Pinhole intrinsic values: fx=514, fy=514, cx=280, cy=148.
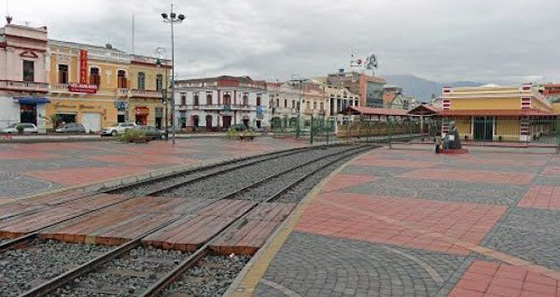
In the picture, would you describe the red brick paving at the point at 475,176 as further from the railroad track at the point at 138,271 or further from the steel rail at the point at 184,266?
the railroad track at the point at 138,271

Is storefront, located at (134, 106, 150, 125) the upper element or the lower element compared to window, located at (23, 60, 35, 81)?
lower

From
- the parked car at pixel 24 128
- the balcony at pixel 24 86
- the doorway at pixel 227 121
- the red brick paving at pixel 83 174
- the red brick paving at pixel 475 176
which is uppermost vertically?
the balcony at pixel 24 86

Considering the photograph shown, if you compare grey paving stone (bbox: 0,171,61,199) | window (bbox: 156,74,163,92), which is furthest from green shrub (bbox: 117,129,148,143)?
window (bbox: 156,74,163,92)

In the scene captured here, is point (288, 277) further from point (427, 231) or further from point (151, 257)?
point (427, 231)

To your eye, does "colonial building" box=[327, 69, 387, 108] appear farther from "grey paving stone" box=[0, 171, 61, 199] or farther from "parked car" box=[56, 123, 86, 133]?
"grey paving stone" box=[0, 171, 61, 199]

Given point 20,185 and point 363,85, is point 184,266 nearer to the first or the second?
point 20,185

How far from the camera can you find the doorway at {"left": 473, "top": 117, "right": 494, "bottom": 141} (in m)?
39.4

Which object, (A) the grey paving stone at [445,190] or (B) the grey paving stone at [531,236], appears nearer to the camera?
(B) the grey paving stone at [531,236]

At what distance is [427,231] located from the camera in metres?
7.66

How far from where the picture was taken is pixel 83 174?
1512cm

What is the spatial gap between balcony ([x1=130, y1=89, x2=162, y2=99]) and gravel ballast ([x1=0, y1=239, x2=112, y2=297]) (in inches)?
1965

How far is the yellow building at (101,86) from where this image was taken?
48.5m

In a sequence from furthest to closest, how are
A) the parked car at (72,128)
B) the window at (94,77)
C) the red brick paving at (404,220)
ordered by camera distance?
the window at (94,77) < the parked car at (72,128) < the red brick paving at (404,220)

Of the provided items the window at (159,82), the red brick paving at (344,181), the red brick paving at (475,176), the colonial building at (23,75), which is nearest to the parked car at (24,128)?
the colonial building at (23,75)
